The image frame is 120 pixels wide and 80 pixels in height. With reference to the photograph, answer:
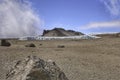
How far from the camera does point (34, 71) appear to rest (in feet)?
25.1

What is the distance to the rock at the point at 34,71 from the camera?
763cm

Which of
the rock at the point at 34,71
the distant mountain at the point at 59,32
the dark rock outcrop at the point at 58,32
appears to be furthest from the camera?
the distant mountain at the point at 59,32

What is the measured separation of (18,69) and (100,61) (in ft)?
34.5

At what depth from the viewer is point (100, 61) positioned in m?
18.1

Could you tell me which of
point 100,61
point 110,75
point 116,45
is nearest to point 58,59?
point 100,61

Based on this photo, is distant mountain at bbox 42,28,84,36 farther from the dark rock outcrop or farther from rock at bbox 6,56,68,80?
rock at bbox 6,56,68,80

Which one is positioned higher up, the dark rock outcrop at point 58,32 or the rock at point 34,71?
the dark rock outcrop at point 58,32

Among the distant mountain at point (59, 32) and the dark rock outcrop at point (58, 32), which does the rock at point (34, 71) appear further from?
the distant mountain at point (59, 32)

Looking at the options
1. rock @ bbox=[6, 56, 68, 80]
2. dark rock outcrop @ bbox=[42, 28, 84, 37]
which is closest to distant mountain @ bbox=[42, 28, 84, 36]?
dark rock outcrop @ bbox=[42, 28, 84, 37]

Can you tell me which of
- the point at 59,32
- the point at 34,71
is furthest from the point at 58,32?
the point at 34,71

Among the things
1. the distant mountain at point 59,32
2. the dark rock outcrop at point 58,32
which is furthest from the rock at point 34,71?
the distant mountain at point 59,32

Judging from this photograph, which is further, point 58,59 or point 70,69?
point 58,59

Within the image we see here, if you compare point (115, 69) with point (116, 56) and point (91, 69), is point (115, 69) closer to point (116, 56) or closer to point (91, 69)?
point (91, 69)

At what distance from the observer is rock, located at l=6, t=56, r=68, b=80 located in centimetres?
763
